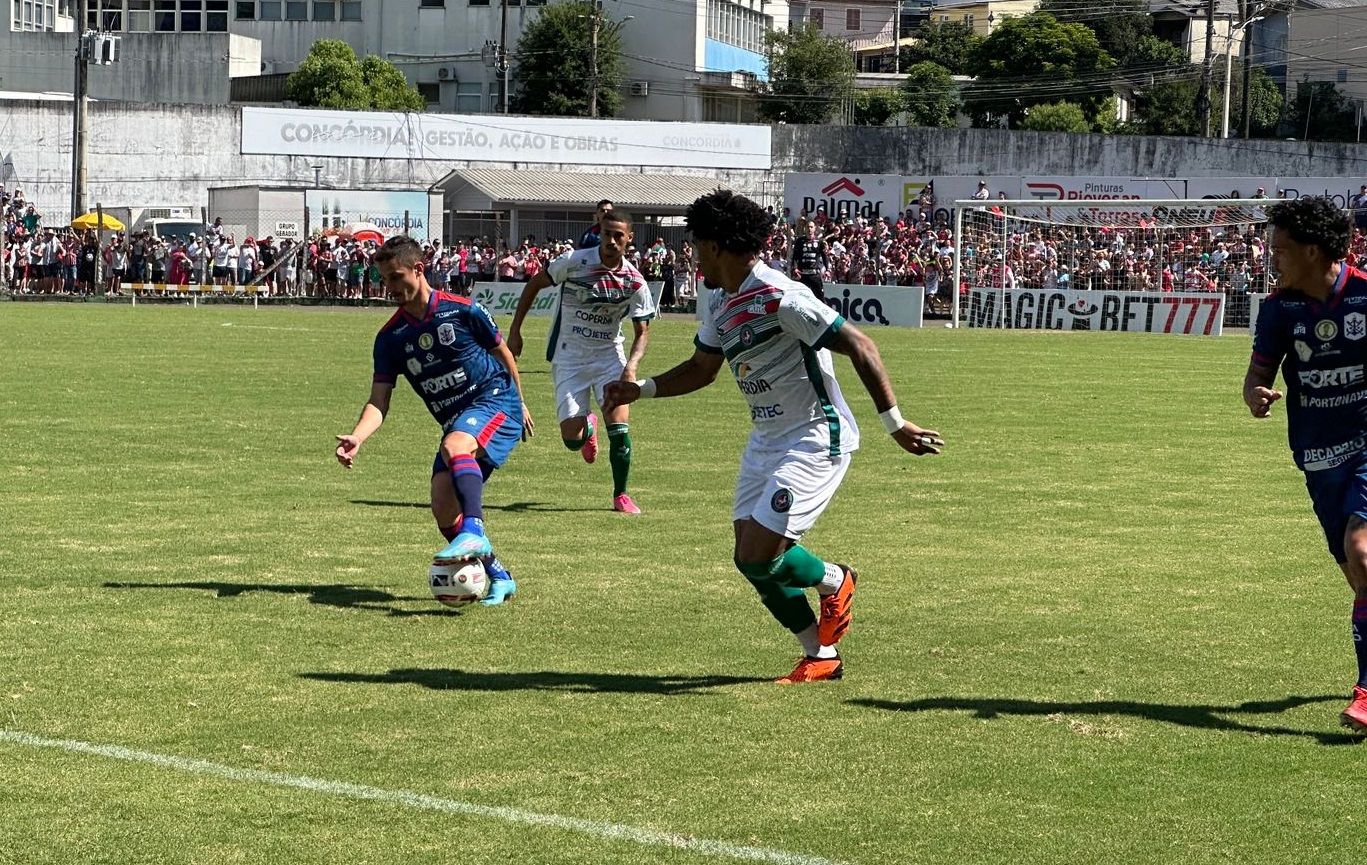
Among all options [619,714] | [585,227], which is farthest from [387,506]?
[585,227]

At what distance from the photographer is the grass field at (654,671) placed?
5.42 m

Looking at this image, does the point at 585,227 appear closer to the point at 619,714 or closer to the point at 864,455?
the point at 864,455

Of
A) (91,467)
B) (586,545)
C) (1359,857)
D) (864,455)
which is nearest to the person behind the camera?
(1359,857)

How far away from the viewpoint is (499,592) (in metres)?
9.24

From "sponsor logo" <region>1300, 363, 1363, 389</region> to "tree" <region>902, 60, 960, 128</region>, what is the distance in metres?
93.4

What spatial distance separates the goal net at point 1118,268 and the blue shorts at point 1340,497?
33027mm

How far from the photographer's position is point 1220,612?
8953 millimetres

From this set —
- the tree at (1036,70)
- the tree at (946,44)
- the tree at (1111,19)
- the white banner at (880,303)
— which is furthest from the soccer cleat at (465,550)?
the tree at (946,44)

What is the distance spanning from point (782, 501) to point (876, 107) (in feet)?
A: 310

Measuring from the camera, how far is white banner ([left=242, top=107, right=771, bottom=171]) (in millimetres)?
62469

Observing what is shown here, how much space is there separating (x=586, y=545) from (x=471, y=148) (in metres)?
55.8

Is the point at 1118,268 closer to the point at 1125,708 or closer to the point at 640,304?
the point at 640,304

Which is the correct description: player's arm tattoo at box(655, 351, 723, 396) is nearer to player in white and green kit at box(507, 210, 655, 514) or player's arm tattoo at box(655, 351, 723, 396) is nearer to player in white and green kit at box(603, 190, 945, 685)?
player in white and green kit at box(603, 190, 945, 685)

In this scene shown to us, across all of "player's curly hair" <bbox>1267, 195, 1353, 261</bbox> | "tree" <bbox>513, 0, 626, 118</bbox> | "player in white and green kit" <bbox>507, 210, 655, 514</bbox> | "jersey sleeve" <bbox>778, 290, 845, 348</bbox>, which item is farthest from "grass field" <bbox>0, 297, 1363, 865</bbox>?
"tree" <bbox>513, 0, 626, 118</bbox>
